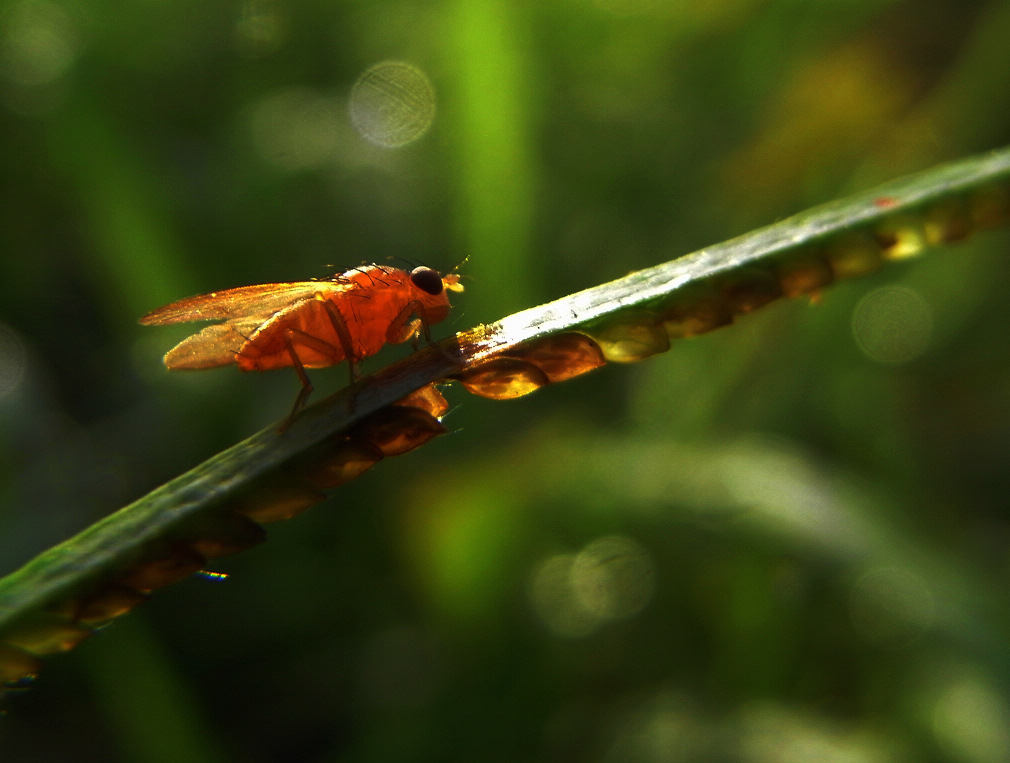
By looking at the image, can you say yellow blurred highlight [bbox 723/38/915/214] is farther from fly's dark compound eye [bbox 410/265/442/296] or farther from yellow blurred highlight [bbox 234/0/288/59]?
yellow blurred highlight [bbox 234/0/288/59]

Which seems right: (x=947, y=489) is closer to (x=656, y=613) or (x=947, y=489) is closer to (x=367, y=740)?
(x=656, y=613)

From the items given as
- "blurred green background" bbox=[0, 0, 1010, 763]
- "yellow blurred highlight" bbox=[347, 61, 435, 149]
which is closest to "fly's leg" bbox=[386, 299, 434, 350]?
"blurred green background" bbox=[0, 0, 1010, 763]

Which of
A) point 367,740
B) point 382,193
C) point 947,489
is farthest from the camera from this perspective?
point 382,193

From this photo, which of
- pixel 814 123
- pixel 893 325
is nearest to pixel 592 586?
pixel 893 325

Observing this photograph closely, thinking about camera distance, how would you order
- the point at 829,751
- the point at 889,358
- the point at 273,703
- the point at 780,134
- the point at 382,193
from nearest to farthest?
1. the point at 829,751
2. the point at 273,703
3. the point at 889,358
4. the point at 382,193
5. the point at 780,134

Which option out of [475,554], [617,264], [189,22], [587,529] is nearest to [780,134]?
[617,264]

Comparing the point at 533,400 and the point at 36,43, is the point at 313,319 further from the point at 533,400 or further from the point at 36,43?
the point at 36,43

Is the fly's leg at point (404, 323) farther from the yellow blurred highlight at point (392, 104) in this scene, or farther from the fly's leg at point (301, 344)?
the yellow blurred highlight at point (392, 104)

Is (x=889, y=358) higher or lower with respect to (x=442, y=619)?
higher
